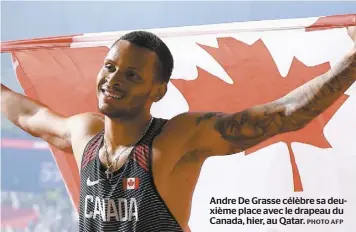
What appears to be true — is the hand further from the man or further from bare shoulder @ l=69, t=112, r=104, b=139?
bare shoulder @ l=69, t=112, r=104, b=139

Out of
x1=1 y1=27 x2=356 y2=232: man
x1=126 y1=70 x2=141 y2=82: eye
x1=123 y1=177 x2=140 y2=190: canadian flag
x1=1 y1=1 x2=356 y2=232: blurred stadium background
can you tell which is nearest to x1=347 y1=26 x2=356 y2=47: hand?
x1=1 y1=27 x2=356 y2=232: man

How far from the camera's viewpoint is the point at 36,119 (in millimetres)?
1986

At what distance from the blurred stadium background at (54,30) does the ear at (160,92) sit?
245 millimetres

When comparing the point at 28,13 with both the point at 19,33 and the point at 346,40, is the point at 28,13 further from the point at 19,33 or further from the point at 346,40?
the point at 346,40

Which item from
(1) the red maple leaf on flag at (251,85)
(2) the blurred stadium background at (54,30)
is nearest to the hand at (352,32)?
(1) the red maple leaf on flag at (251,85)

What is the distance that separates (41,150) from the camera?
6.49ft

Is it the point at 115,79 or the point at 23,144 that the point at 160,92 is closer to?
the point at 115,79

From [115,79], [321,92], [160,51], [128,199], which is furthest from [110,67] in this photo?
[321,92]

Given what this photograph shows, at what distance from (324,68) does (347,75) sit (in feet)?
0.35

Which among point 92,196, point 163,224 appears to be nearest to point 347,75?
point 163,224

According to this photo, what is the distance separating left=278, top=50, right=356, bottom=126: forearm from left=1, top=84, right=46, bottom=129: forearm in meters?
0.91

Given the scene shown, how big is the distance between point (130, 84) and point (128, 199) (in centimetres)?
37

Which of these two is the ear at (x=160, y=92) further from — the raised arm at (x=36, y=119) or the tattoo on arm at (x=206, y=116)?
the raised arm at (x=36, y=119)

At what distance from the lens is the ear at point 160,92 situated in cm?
181
